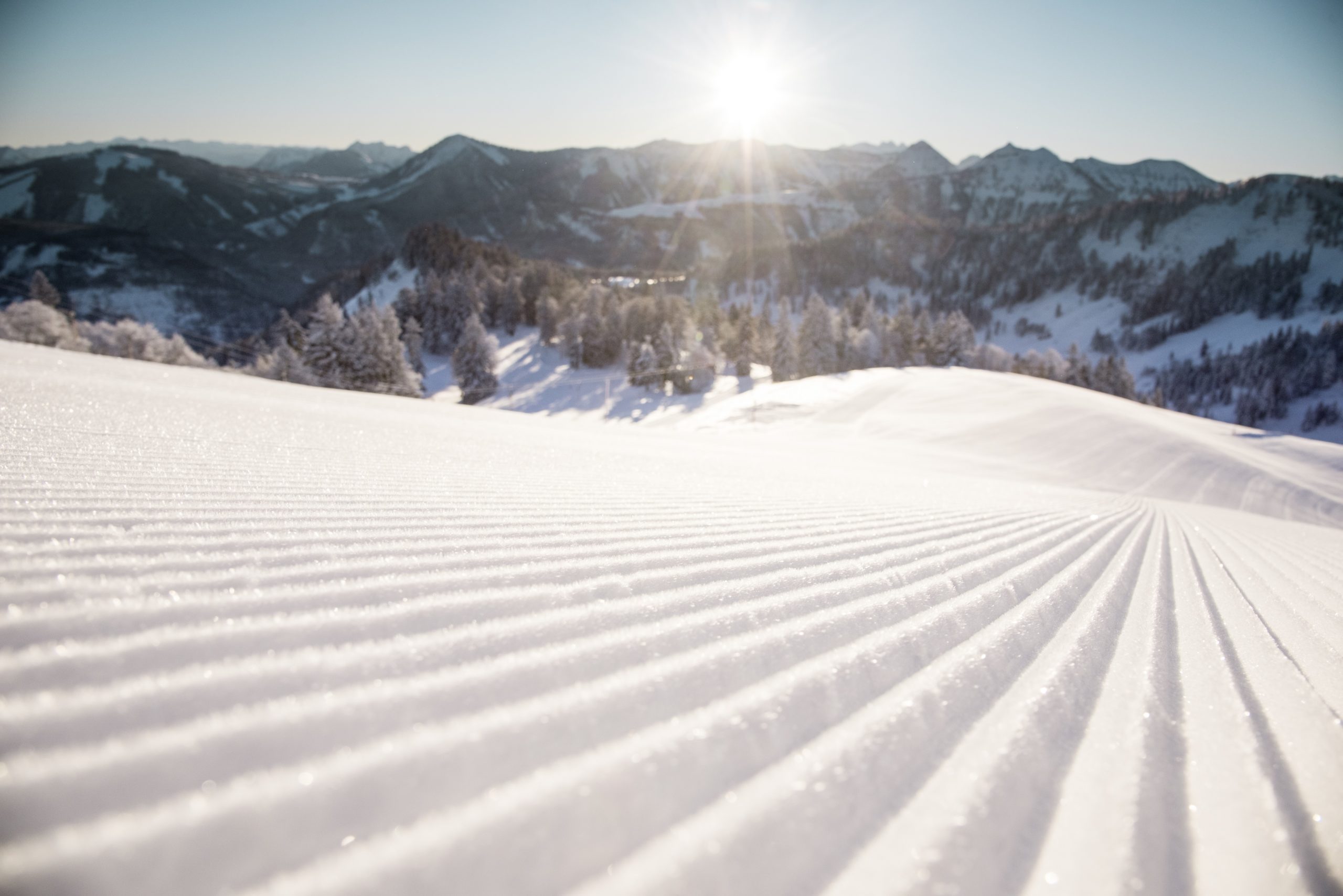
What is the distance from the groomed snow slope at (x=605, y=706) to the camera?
0.87 meters

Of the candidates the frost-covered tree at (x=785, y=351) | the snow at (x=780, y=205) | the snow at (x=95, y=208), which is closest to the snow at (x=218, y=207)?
the snow at (x=95, y=208)

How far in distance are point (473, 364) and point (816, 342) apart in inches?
1092

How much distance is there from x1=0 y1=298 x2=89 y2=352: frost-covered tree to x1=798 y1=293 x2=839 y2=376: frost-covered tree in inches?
1710

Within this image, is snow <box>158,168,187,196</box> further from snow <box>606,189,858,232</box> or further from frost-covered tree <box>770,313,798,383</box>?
frost-covered tree <box>770,313,798,383</box>

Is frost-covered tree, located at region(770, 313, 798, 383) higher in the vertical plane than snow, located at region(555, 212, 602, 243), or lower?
A: lower

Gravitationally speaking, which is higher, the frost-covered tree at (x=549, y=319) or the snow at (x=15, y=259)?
the snow at (x=15, y=259)

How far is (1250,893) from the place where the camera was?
3.51 feet

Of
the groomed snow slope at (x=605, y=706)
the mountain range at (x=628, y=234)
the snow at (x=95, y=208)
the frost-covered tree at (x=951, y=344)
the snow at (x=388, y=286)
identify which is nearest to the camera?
the groomed snow slope at (x=605, y=706)

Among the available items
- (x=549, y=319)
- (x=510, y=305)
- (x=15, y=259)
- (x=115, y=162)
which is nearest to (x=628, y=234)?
(x=510, y=305)

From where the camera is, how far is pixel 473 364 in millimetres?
44344

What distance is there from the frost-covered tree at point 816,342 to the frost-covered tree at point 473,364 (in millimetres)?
25398

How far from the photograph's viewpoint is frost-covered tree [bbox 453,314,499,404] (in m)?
44.2

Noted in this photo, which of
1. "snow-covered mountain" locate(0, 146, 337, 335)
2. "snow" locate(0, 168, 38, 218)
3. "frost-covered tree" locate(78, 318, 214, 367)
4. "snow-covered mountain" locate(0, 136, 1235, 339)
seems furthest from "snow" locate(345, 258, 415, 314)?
"snow" locate(0, 168, 38, 218)

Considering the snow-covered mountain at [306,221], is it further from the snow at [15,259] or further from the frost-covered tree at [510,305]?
the frost-covered tree at [510,305]
